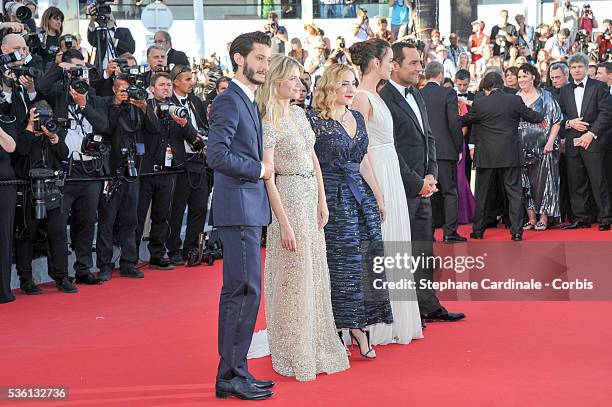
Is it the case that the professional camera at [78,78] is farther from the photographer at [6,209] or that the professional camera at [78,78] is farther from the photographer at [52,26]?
the photographer at [52,26]

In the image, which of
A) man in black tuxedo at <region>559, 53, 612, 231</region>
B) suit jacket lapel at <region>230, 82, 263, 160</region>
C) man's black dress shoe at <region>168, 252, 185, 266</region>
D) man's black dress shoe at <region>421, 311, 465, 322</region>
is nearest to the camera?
suit jacket lapel at <region>230, 82, 263, 160</region>

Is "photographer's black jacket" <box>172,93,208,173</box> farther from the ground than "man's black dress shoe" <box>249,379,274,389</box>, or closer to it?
farther from the ground

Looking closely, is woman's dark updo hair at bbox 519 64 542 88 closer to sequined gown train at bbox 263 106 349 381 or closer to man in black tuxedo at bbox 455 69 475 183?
man in black tuxedo at bbox 455 69 475 183

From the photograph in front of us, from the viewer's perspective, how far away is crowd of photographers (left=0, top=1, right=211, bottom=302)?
863 centimetres

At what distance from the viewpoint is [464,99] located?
12945 mm

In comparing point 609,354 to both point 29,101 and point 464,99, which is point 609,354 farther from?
point 464,99

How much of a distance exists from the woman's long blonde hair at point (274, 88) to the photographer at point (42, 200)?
10.5 feet

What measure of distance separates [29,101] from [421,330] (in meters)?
3.92

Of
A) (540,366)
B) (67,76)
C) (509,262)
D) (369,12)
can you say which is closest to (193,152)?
(67,76)

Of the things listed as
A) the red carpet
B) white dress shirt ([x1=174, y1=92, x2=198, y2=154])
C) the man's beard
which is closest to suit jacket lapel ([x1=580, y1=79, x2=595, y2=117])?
white dress shirt ([x1=174, y1=92, x2=198, y2=154])

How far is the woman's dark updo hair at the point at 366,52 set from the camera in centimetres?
680

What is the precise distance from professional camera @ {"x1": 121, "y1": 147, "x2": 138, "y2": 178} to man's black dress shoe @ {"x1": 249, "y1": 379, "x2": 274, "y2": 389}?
444cm

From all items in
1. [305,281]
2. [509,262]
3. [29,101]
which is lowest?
[509,262]

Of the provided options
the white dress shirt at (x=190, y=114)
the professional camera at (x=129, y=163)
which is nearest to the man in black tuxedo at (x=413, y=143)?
the professional camera at (x=129, y=163)
